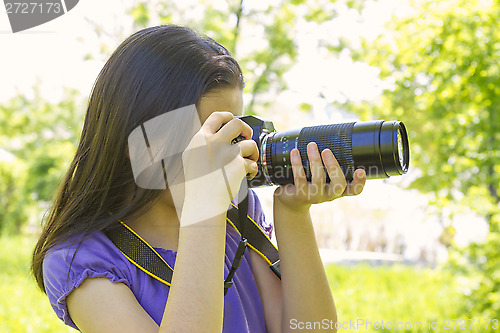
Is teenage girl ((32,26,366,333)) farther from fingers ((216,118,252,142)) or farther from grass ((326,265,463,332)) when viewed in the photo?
grass ((326,265,463,332))

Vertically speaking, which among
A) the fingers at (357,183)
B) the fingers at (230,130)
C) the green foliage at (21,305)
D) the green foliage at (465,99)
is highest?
the fingers at (230,130)

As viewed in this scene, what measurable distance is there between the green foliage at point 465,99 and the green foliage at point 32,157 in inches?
224

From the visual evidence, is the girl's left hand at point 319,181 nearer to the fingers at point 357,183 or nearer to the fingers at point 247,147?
the fingers at point 357,183

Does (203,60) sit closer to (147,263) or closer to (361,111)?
(147,263)

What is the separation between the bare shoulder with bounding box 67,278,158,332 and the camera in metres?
0.81

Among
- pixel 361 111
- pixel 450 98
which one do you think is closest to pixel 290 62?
pixel 361 111

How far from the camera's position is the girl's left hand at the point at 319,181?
3.28ft

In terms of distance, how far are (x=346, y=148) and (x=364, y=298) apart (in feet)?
11.6

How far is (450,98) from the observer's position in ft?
8.49

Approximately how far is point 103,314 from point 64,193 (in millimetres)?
336

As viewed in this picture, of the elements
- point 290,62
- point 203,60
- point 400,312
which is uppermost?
point 203,60

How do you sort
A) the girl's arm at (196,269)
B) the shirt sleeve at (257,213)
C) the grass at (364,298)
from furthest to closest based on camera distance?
the grass at (364,298) < the shirt sleeve at (257,213) < the girl's arm at (196,269)

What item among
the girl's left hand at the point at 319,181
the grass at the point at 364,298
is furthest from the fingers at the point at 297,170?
the grass at the point at 364,298

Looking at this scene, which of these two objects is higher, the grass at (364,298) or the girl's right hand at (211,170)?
the girl's right hand at (211,170)
